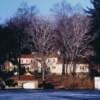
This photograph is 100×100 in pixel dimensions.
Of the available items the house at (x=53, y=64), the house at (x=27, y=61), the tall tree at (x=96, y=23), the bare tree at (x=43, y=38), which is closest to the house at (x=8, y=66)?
the house at (x=27, y=61)

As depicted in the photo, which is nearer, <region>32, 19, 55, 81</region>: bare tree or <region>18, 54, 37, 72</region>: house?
<region>32, 19, 55, 81</region>: bare tree

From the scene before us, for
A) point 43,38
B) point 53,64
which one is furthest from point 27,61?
point 43,38

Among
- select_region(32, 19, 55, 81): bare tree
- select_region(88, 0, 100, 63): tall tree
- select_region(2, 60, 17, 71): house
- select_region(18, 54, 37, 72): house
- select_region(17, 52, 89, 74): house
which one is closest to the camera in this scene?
select_region(88, 0, 100, 63): tall tree

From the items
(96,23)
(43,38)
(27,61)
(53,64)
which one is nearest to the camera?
(96,23)

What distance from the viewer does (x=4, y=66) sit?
77062mm

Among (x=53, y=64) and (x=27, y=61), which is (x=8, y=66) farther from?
(x=27, y=61)

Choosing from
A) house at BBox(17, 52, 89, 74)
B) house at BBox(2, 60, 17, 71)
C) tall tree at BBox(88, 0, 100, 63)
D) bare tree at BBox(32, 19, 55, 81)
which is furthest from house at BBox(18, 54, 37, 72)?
tall tree at BBox(88, 0, 100, 63)

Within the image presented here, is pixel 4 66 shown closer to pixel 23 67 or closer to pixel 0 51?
pixel 23 67

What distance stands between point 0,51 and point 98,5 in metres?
15.9

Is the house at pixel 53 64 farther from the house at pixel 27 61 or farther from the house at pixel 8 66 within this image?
the house at pixel 27 61

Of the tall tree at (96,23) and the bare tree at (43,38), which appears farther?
the bare tree at (43,38)

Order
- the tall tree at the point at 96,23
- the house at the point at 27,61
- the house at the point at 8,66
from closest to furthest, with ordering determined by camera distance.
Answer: the tall tree at the point at 96,23 < the house at the point at 8,66 < the house at the point at 27,61

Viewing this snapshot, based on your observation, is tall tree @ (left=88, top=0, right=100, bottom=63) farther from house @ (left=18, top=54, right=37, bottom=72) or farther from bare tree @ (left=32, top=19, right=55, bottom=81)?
house @ (left=18, top=54, right=37, bottom=72)

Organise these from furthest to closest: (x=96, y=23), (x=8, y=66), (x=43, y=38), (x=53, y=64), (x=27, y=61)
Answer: (x=27, y=61), (x=53, y=64), (x=8, y=66), (x=43, y=38), (x=96, y=23)
